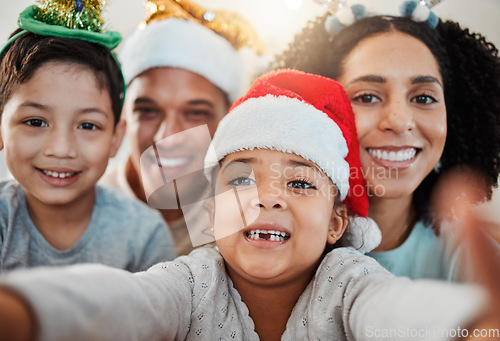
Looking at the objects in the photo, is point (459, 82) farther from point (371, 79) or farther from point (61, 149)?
point (61, 149)

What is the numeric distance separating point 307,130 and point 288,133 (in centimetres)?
4

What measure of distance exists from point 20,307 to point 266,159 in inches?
21.9

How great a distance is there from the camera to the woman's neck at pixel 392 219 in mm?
1220

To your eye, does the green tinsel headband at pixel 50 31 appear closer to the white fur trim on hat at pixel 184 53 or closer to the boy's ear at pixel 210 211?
the white fur trim on hat at pixel 184 53

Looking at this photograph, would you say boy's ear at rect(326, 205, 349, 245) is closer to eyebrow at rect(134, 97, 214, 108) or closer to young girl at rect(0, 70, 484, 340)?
young girl at rect(0, 70, 484, 340)

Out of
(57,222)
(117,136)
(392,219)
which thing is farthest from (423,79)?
(57,222)

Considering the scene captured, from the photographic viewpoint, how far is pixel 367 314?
60 centimetres

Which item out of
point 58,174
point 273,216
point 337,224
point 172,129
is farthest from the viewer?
point 172,129

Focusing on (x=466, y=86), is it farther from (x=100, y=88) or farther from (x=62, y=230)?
(x=62, y=230)

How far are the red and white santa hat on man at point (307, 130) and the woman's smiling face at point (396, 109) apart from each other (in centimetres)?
16

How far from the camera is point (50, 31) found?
3.45ft

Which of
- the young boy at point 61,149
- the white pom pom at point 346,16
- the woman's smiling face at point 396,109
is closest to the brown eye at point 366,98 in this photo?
the woman's smiling face at point 396,109

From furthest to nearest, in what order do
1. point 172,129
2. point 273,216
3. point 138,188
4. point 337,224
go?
point 138,188
point 172,129
point 337,224
point 273,216

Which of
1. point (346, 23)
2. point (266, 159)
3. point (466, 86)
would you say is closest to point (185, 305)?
point (266, 159)
